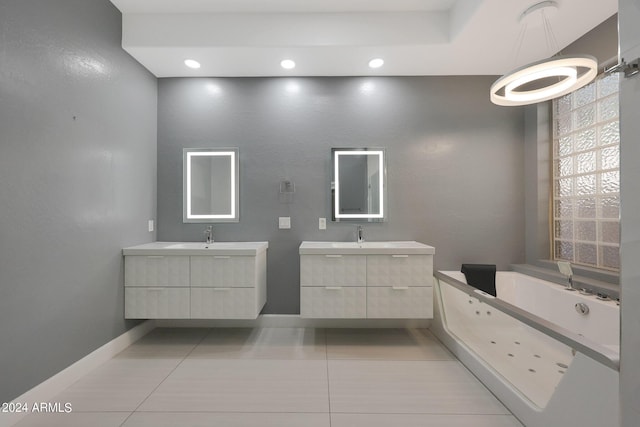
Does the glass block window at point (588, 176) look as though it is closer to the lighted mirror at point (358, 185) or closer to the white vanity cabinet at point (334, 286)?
the lighted mirror at point (358, 185)

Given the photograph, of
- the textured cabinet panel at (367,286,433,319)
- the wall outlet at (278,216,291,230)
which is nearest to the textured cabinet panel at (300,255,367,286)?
the textured cabinet panel at (367,286,433,319)

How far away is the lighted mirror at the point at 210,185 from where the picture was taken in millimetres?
2748

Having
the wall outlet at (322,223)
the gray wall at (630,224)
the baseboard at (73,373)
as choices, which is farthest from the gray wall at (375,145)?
the gray wall at (630,224)

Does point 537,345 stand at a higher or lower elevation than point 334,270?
lower

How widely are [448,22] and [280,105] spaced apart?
5.14 ft

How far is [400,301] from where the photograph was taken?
2291mm

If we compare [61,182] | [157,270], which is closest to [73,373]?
[157,270]

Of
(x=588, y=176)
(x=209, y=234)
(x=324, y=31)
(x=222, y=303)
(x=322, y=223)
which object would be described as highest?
(x=324, y=31)

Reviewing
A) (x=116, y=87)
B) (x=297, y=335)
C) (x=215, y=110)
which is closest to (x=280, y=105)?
(x=215, y=110)

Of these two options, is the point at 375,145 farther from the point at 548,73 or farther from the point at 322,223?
the point at 548,73

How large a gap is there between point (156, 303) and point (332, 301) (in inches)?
55.5

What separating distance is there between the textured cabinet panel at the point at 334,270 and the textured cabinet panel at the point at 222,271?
443 mm

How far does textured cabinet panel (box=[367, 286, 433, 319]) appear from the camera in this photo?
228 centimetres

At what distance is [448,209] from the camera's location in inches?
109
